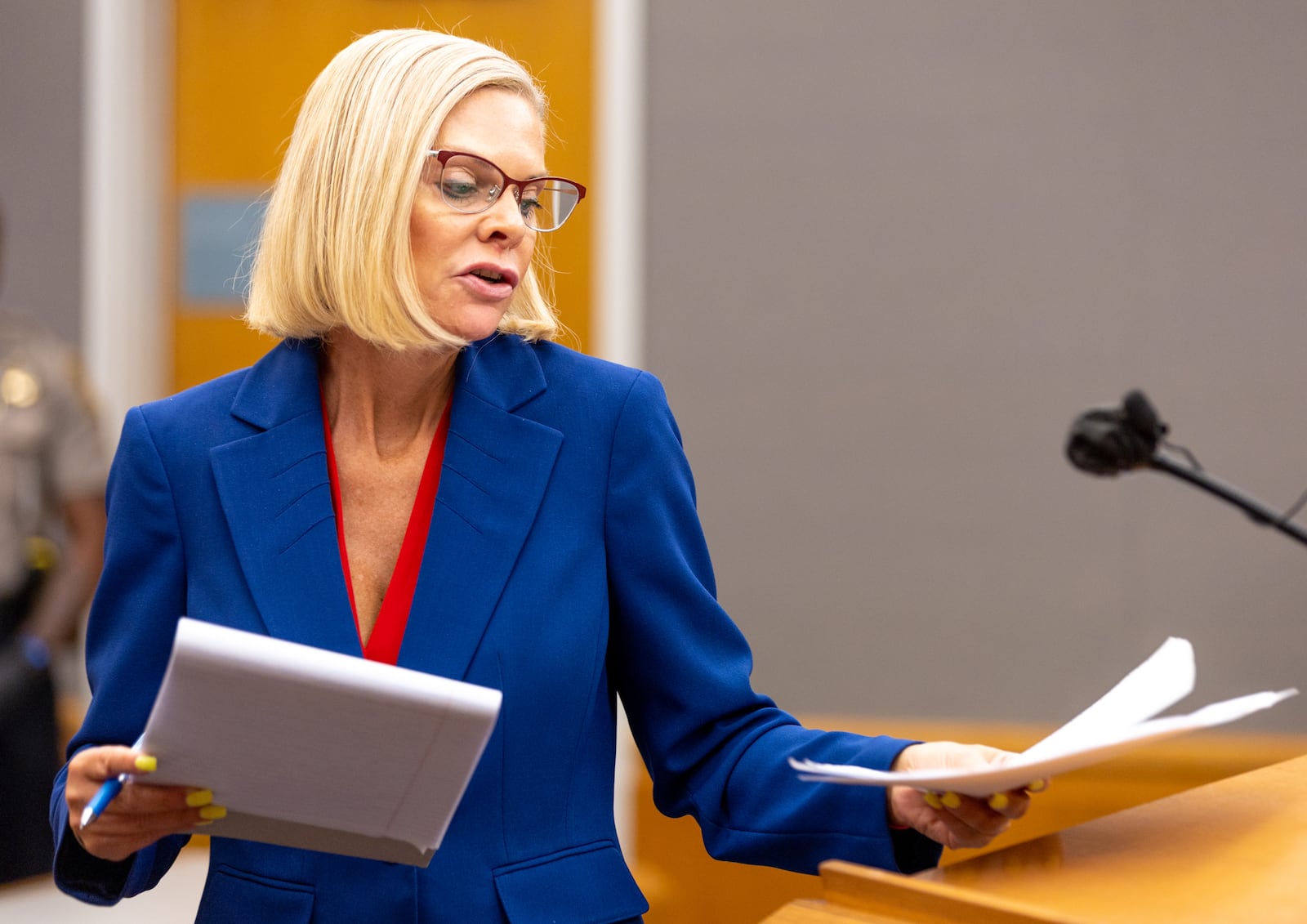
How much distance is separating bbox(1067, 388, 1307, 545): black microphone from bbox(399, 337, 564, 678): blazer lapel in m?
0.64

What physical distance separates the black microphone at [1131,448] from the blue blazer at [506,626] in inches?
19.9

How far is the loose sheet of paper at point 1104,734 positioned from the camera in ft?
3.04

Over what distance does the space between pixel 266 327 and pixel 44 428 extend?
7.00 ft

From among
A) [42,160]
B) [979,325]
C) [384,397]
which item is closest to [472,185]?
[384,397]

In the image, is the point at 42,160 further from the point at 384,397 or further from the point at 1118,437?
the point at 1118,437

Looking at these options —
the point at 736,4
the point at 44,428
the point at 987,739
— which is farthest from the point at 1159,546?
the point at 44,428

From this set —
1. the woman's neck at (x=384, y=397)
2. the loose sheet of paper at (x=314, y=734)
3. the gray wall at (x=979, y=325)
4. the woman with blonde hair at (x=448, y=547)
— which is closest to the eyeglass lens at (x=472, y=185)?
the woman with blonde hair at (x=448, y=547)

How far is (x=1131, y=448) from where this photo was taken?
1628 millimetres

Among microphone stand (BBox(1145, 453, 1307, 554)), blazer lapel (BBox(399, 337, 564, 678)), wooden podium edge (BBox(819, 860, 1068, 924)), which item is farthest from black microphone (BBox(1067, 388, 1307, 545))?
wooden podium edge (BBox(819, 860, 1068, 924))

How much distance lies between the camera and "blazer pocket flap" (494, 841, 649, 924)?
127 cm

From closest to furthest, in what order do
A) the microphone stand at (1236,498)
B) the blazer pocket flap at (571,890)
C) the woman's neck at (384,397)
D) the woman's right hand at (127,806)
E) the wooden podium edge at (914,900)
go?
the wooden podium edge at (914,900) → the woman's right hand at (127,806) → the blazer pocket flap at (571,890) → the woman's neck at (384,397) → the microphone stand at (1236,498)

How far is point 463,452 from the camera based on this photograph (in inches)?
54.5

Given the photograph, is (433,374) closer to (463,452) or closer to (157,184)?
(463,452)

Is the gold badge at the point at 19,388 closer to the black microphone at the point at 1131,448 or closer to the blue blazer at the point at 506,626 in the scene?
the blue blazer at the point at 506,626
